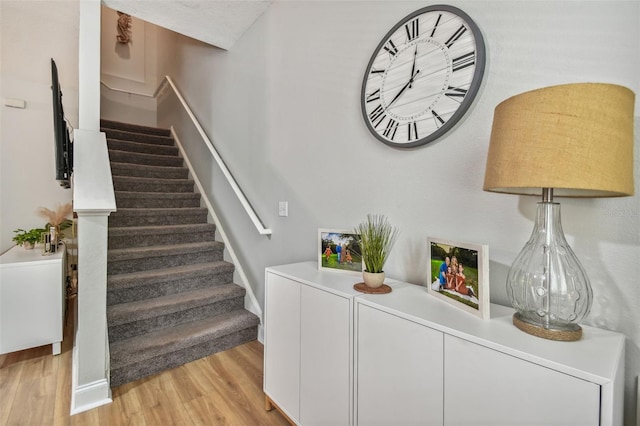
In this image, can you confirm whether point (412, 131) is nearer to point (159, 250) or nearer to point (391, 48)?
point (391, 48)

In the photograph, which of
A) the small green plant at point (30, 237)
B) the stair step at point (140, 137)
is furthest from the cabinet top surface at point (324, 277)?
the stair step at point (140, 137)

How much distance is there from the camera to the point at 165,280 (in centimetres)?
232

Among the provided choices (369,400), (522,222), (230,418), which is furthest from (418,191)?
(230,418)

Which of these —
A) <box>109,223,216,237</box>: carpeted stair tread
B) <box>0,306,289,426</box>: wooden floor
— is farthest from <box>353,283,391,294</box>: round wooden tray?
<box>109,223,216,237</box>: carpeted stair tread

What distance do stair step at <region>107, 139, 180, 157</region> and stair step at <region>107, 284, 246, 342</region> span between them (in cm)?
225

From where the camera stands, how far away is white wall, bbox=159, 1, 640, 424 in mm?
858

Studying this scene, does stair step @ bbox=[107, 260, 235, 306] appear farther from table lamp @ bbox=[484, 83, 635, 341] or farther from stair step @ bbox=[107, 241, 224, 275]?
table lamp @ bbox=[484, 83, 635, 341]

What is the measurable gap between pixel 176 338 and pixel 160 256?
2.55ft

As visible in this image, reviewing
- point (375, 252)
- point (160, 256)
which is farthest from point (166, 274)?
point (375, 252)

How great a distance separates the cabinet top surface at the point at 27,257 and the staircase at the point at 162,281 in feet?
1.15

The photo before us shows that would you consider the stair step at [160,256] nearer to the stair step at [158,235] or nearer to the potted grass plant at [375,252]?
the stair step at [158,235]

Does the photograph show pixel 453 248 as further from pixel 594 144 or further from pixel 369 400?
pixel 369 400

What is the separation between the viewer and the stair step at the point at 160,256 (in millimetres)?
2301

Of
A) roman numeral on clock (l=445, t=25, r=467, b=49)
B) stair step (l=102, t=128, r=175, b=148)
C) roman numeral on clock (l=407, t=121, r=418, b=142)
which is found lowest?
roman numeral on clock (l=407, t=121, r=418, b=142)
